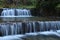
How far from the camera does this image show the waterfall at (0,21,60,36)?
1167 centimetres

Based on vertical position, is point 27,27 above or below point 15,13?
below

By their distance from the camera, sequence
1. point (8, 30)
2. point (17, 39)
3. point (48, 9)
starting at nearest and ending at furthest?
1. point (17, 39)
2. point (8, 30)
3. point (48, 9)

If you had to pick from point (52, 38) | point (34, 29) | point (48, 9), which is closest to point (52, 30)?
point (34, 29)

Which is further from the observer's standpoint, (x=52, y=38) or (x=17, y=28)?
(x=17, y=28)

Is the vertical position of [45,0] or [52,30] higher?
[45,0]

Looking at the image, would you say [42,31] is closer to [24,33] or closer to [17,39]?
[24,33]

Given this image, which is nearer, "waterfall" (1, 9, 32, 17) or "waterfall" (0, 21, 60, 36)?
"waterfall" (0, 21, 60, 36)

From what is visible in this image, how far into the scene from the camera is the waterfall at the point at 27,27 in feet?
38.3

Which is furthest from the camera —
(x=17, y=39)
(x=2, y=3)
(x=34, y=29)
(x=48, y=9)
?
(x=2, y=3)

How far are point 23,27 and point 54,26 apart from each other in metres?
2.18

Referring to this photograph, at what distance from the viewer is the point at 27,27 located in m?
12.3

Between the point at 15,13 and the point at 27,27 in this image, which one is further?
the point at 15,13

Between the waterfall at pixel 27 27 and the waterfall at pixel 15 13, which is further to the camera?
the waterfall at pixel 15 13

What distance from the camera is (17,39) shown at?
10.7 m
